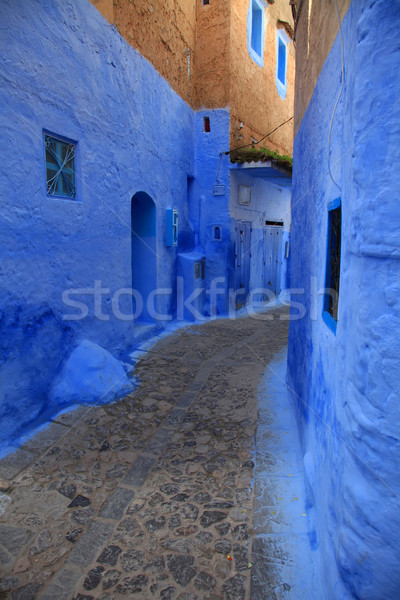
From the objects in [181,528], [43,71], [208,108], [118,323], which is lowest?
[181,528]

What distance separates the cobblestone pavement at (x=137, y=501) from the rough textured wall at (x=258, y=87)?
8208 millimetres

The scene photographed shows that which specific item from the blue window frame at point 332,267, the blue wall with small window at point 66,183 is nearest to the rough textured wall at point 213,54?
the blue wall with small window at point 66,183

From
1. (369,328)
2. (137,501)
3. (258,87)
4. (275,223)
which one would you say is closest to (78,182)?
(137,501)

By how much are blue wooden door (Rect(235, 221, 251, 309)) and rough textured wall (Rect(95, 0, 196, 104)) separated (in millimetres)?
3601

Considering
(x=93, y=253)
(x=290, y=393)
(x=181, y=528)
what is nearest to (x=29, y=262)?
(x=93, y=253)

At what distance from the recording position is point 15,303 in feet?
13.7

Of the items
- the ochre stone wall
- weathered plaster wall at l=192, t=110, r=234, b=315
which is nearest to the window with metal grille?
the ochre stone wall

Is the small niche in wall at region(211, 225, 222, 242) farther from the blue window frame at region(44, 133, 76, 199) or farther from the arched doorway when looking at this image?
the blue window frame at region(44, 133, 76, 199)

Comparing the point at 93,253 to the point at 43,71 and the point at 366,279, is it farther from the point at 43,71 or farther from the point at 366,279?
the point at 366,279

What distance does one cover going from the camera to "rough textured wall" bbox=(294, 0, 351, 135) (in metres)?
2.83

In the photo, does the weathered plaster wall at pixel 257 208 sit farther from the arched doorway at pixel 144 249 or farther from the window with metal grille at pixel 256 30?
the window with metal grille at pixel 256 30

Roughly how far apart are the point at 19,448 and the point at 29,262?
76.1 inches

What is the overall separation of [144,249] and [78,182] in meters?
3.06

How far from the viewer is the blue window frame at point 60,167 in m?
4.73
